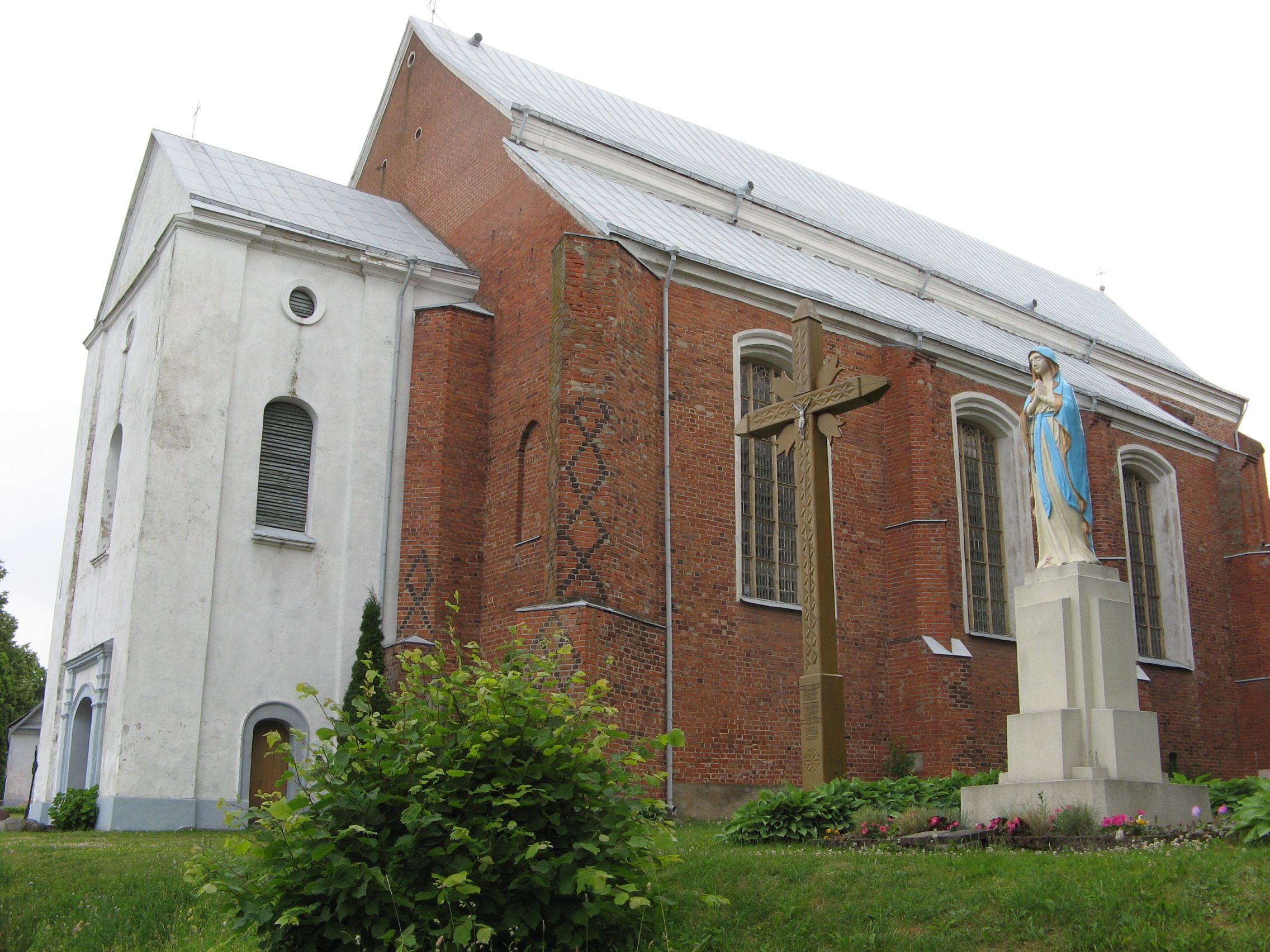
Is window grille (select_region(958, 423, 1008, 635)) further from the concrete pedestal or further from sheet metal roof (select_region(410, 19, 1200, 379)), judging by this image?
the concrete pedestal

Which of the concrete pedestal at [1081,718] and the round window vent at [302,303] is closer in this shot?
the concrete pedestal at [1081,718]

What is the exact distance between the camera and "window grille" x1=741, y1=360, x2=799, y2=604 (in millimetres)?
17516

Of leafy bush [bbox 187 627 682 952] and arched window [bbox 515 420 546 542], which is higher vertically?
arched window [bbox 515 420 546 542]

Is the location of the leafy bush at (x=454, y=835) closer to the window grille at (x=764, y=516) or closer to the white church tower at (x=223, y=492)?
the white church tower at (x=223, y=492)

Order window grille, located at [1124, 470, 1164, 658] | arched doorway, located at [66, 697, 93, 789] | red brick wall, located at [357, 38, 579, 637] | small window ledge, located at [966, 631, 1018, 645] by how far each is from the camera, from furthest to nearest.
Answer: window grille, located at [1124, 470, 1164, 658]
small window ledge, located at [966, 631, 1018, 645]
arched doorway, located at [66, 697, 93, 789]
red brick wall, located at [357, 38, 579, 637]

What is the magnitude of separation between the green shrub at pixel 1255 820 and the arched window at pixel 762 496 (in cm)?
924

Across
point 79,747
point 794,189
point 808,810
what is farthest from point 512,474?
point 794,189

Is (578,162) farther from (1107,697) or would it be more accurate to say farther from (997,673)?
(1107,697)

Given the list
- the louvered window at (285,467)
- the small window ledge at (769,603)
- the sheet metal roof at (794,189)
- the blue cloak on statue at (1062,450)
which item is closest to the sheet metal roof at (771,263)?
the sheet metal roof at (794,189)

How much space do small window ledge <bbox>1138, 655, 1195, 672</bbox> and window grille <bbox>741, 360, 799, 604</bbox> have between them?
800 cm

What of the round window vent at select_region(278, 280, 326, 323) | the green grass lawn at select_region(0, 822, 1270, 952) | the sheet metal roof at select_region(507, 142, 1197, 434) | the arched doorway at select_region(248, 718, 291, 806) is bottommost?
the green grass lawn at select_region(0, 822, 1270, 952)

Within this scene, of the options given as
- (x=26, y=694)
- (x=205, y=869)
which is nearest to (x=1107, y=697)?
(x=205, y=869)

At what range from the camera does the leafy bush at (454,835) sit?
5812mm

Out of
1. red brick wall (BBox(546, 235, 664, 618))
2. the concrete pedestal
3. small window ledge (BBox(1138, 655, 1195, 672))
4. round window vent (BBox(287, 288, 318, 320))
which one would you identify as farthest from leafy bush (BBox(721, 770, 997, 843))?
small window ledge (BBox(1138, 655, 1195, 672))
